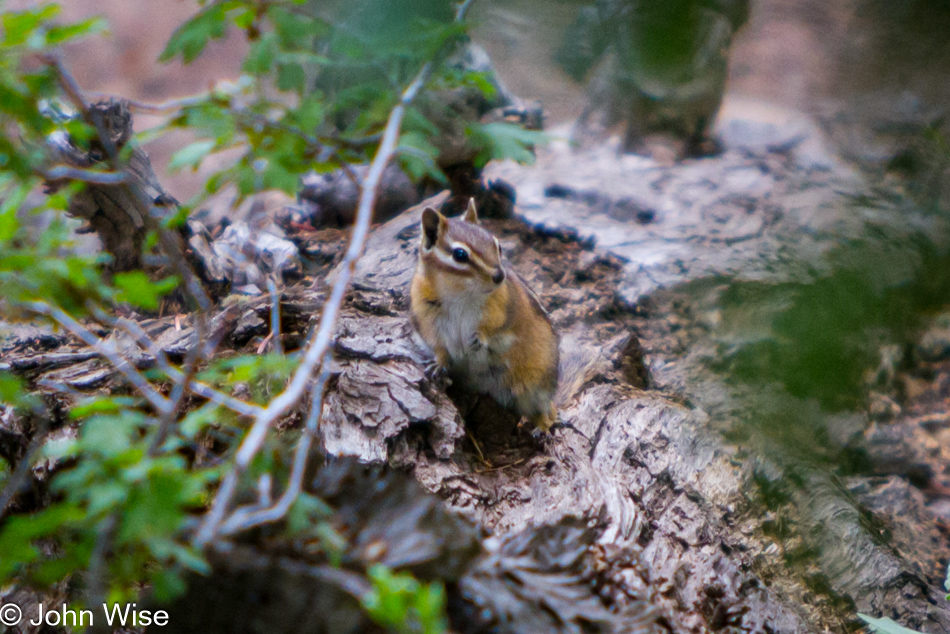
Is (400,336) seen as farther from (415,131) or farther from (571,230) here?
(571,230)

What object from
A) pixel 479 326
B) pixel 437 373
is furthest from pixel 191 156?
pixel 479 326

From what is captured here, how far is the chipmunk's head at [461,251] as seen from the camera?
292 centimetres

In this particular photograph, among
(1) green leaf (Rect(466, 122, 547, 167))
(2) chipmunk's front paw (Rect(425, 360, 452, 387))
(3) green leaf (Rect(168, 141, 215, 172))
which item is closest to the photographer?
(3) green leaf (Rect(168, 141, 215, 172))

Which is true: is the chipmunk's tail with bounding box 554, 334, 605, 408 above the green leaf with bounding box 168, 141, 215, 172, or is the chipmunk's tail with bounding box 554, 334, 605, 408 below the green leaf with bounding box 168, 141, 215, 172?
below

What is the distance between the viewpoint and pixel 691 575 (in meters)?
2.09

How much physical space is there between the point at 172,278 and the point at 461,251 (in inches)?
71.8

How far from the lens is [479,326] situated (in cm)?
309

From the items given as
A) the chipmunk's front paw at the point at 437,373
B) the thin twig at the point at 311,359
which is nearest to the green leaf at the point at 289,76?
the thin twig at the point at 311,359

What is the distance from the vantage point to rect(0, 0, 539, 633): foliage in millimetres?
1019

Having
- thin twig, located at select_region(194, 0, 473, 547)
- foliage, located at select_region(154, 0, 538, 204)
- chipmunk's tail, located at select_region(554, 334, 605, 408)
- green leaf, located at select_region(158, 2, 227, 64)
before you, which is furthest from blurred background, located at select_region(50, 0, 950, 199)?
green leaf, located at select_region(158, 2, 227, 64)

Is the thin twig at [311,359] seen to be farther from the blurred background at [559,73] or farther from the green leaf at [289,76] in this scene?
the blurred background at [559,73]

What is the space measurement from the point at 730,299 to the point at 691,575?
4.48 ft

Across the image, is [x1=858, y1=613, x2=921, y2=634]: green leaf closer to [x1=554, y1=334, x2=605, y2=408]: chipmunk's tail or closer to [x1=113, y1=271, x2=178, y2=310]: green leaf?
[x1=554, y1=334, x2=605, y2=408]: chipmunk's tail

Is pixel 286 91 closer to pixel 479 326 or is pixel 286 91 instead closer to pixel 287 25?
pixel 287 25
